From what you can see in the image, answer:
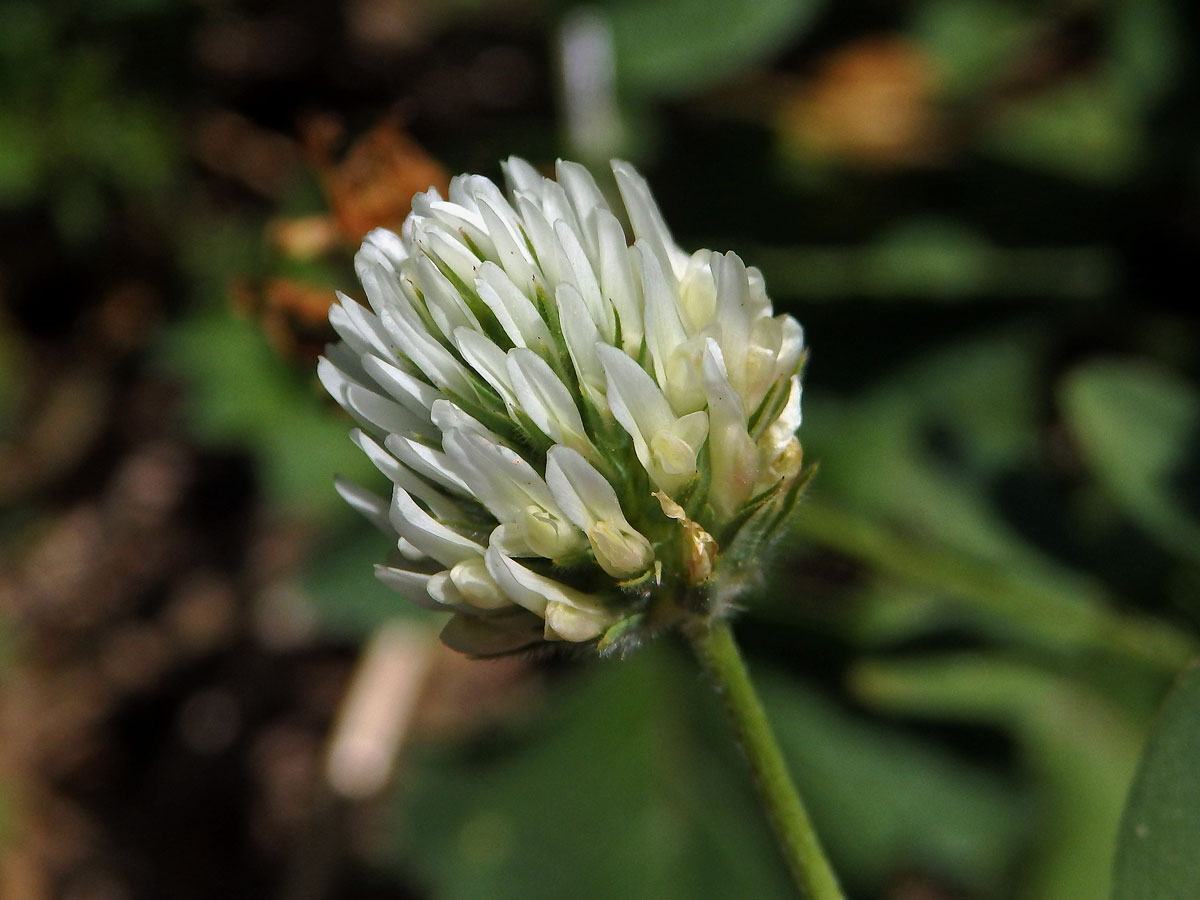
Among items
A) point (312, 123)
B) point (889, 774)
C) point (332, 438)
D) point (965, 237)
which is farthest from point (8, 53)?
point (889, 774)

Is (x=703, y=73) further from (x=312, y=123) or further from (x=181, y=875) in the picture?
(x=181, y=875)

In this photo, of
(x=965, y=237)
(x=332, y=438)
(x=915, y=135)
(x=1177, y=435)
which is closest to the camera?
(x=1177, y=435)

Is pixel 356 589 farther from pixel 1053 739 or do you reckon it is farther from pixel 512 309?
pixel 512 309

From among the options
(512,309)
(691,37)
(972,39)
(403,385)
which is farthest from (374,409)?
(972,39)

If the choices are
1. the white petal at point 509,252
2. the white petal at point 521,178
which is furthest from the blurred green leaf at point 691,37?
the white petal at point 509,252

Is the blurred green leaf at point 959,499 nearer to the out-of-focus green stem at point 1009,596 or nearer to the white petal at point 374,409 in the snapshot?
the out-of-focus green stem at point 1009,596

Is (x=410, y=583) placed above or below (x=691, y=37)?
above

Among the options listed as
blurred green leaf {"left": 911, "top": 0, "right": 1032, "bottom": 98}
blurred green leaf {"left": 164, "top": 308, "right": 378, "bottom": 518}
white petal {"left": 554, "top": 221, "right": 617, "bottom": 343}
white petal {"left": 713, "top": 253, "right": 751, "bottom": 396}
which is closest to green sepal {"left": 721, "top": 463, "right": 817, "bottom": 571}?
white petal {"left": 713, "top": 253, "right": 751, "bottom": 396}
